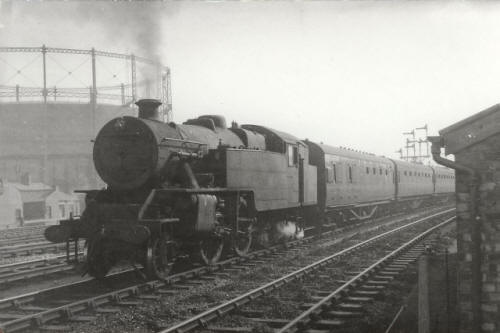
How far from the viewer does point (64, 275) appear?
10930mm

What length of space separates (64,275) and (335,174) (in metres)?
10.9

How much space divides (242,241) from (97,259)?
13.4ft

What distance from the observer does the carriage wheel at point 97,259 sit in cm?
924

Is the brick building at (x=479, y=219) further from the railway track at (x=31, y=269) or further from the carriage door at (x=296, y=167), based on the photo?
the carriage door at (x=296, y=167)

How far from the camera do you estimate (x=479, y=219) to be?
685cm

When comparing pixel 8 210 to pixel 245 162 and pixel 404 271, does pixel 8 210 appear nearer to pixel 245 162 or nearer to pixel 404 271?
pixel 245 162

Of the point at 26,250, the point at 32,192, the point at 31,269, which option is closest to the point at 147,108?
the point at 31,269

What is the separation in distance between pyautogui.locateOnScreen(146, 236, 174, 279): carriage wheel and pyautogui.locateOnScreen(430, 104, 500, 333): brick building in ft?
16.3

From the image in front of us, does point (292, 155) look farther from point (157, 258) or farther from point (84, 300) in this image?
point (84, 300)

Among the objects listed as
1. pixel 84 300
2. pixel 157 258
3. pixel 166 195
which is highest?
pixel 166 195

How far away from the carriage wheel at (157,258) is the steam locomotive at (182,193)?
0.02 metres

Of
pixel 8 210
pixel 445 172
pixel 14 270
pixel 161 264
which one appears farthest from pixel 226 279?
pixel 445 172

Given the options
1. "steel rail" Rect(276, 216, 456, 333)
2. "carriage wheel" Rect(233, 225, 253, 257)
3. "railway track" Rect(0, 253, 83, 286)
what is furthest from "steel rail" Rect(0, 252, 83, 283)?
"steel rail" Rect(276, 216, 456, 333)

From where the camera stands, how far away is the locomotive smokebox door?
381 inches
